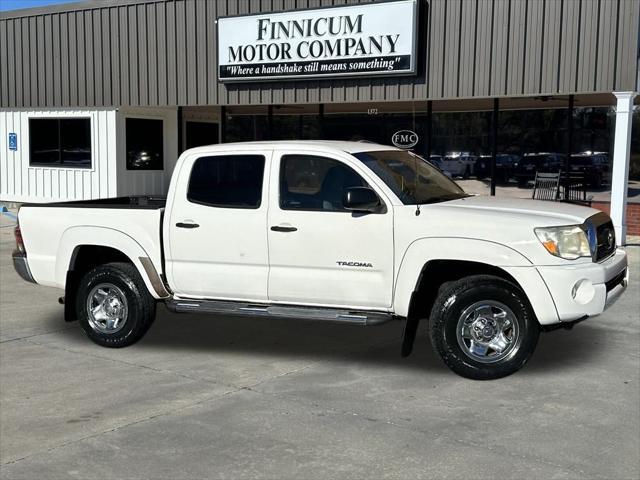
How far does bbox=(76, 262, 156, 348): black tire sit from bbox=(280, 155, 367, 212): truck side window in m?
1.70

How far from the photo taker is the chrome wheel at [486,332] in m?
6.37

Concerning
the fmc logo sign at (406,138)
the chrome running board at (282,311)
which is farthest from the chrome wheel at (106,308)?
the fmc logo sign at (406,138)

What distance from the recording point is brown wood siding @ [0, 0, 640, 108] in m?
14.8

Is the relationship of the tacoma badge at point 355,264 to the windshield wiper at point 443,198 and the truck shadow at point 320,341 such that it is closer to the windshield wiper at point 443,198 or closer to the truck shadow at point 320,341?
the windshield wiper at point 443,198

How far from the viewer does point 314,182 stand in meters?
7.02

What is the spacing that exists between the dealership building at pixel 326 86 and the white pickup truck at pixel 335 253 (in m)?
8.67

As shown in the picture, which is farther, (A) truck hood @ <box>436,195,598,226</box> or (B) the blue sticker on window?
(B) the blue sticker on window

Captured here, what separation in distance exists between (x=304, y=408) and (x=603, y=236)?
294 centimetres

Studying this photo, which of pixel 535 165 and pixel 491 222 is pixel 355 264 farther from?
pixel 535 165

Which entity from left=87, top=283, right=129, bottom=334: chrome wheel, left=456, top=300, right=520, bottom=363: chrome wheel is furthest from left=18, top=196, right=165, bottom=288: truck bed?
left=456, top=300, right=520, bottom=363: chrome wheel

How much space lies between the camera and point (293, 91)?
60.3ft

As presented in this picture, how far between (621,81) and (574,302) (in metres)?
9.63

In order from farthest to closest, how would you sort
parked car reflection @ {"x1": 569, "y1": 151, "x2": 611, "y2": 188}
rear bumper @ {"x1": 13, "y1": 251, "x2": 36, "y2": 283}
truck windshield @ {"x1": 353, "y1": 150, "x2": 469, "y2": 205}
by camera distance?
parked car reflection @ {"x1": 569, "y1": 151, "x2": 611, "y2": 188} < rear bumper @ {"x1": 13, "y1": 251, "x2": 36, "y2": 283} < truck windshield @ {"x1": 353, "y1": 150, "x2": 469, "y2": 205}

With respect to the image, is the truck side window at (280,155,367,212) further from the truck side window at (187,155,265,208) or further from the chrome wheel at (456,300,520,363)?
the chrome wheel at (456,300,520,363)
